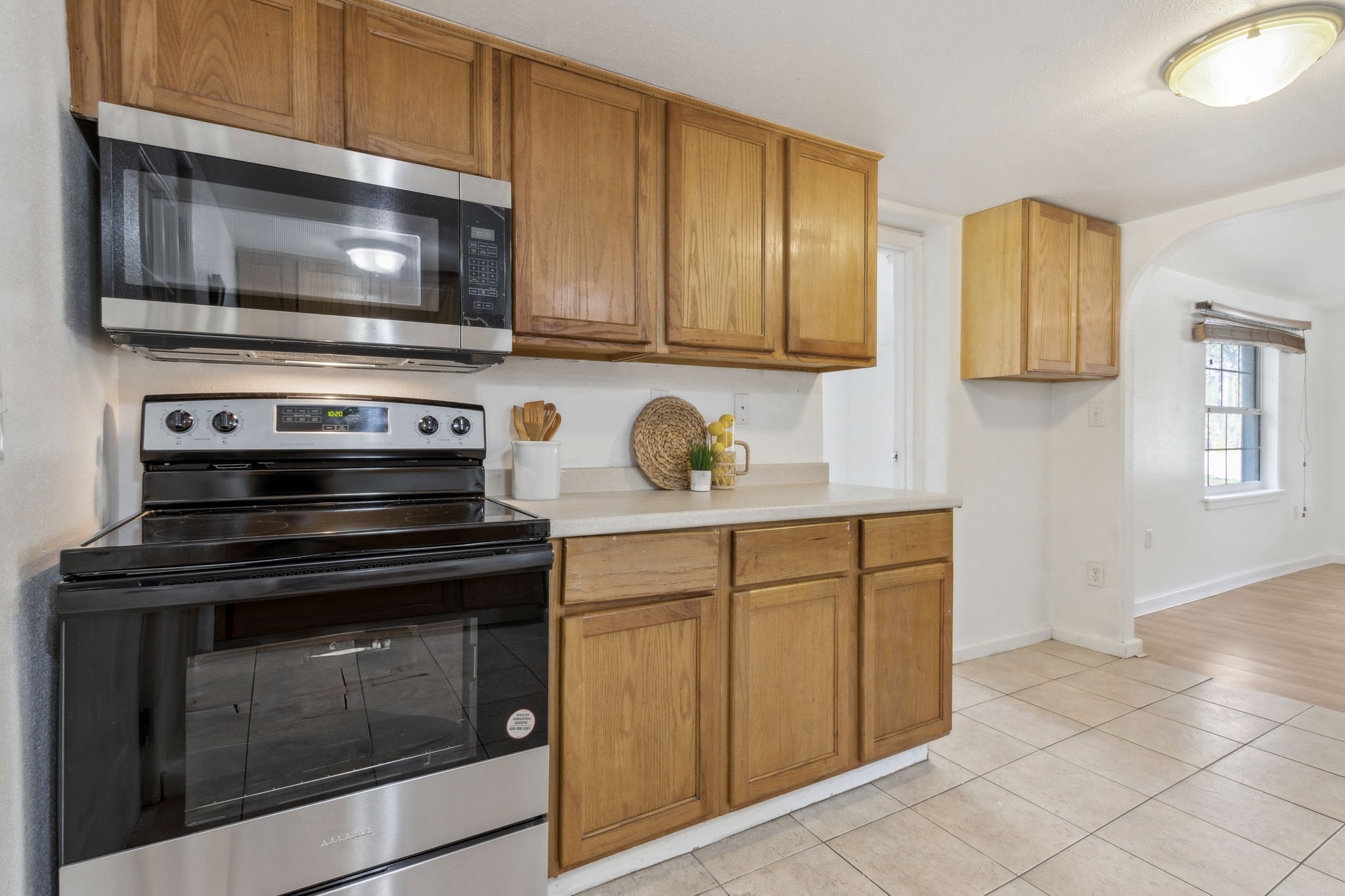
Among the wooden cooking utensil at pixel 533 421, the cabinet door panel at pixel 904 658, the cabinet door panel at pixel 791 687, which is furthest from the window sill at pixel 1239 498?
the wooden cooking utensil at pixel 533 421

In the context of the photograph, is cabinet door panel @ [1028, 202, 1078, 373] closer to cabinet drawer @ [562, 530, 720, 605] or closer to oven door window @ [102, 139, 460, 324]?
cabinet drawer @ [562, 530, 720, 605]

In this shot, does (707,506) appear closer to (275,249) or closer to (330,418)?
(330,418)

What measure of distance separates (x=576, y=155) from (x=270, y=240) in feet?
2.75

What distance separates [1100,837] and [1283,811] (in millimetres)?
661

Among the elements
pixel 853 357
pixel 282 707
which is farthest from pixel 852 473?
pixel 282 707

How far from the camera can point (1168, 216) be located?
126 inches

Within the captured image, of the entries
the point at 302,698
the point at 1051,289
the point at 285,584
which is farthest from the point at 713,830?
the point at 1051,289

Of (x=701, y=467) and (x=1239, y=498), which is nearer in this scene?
(x=701, y=467)

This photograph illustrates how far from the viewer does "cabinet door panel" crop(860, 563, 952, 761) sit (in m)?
2.03

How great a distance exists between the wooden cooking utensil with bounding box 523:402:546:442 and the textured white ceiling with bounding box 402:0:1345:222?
3.31 ft

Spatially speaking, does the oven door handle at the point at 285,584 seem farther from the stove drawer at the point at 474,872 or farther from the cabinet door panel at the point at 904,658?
the cabinet door panel at the point at 904,658

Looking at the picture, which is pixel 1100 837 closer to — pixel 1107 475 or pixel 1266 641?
pixel 1107 475

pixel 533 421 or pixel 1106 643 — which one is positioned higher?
pixel 533 421

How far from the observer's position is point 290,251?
1.46 metres
